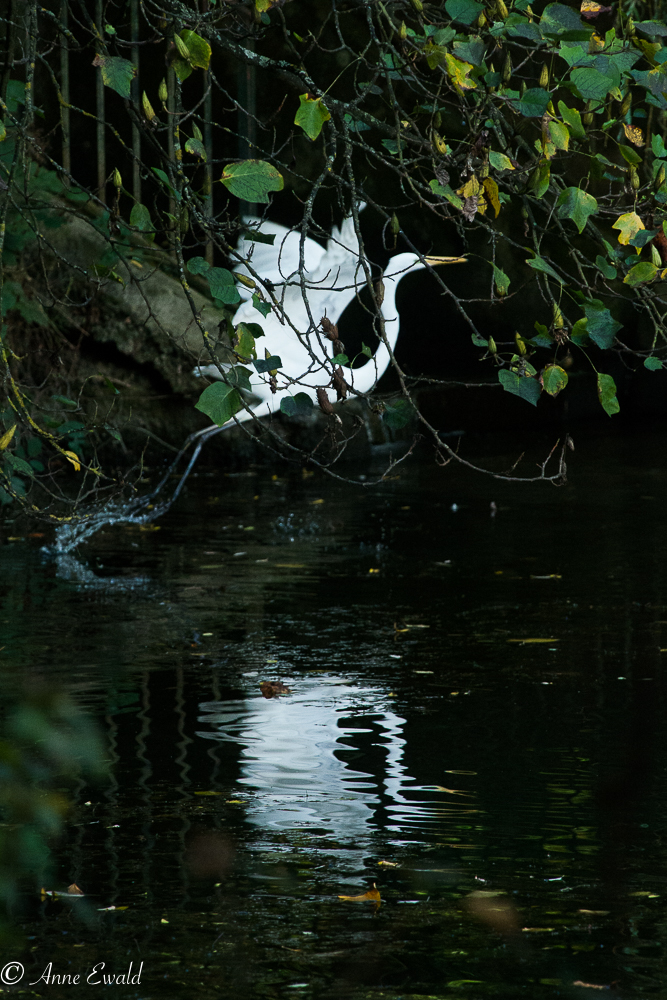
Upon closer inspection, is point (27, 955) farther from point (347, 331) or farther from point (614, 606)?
point (347, 331)

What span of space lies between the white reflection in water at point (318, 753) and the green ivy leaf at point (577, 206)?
5.44ft

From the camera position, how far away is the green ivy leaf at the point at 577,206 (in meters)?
3.29

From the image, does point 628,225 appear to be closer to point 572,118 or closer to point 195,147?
point 572,118

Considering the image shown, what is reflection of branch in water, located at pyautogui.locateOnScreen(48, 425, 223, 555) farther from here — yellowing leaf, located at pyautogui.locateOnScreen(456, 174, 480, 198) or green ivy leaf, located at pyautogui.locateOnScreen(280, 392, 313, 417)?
yellowing leaf, located at pyautogui.locateOnScreen(456, 174, 480, 198)

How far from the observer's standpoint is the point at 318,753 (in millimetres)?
4461

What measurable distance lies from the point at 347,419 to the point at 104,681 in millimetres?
5905

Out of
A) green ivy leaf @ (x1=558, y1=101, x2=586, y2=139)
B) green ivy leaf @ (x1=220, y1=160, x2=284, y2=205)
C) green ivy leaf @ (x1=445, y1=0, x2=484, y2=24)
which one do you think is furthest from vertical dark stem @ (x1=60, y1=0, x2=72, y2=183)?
green ivy leaf @ (x1=558, y1=101, x2=586, y2=139)

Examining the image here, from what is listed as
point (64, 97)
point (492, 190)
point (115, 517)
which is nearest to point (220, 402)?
point (492, 190)

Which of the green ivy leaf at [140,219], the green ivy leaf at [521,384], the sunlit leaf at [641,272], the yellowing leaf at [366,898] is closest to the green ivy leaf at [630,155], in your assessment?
the sunlit leaf at [641,272]

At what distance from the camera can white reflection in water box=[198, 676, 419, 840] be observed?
3955mm
